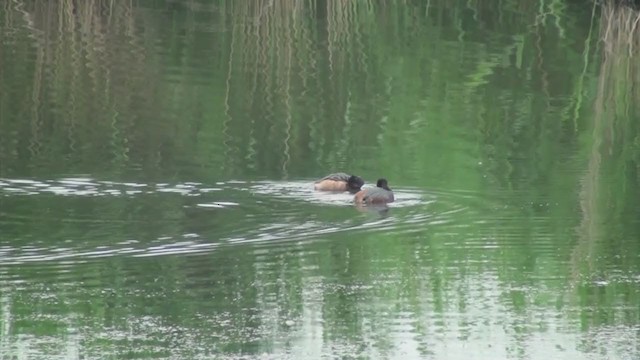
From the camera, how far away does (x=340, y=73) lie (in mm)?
22641

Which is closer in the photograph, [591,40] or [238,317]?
[238,317]

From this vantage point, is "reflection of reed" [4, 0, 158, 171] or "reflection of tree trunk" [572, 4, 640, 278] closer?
"reflection of tree trunk" [572, 4, 640, 278]

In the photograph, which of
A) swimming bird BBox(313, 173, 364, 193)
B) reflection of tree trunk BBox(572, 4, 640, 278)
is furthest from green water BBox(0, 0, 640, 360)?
swimming bird BBox(313, 173, 364, 193)

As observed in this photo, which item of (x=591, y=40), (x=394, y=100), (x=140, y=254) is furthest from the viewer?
(x=591, y=40)

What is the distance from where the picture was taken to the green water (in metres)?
9.70

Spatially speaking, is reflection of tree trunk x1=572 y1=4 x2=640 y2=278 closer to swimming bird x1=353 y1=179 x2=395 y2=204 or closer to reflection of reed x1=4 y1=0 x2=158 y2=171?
swimming bird x1=353 y1=179 x2=395 y2=204

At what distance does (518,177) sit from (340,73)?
7.19 m

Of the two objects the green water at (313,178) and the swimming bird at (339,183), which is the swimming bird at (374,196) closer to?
the green water at (313,178)

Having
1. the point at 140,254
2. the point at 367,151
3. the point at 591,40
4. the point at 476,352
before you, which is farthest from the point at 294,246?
the point at 591,40

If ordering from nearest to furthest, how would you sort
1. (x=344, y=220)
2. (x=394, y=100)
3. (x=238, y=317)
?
(x=238, y=317) → (x=344, y=220) → (x=394, y=100)

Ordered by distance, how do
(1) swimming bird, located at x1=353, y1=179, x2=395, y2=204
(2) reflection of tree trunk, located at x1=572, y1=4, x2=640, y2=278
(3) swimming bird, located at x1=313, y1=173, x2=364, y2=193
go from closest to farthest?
(2) reflection of tree trunk, located at x1=572, y1=4, x2=640, y2=278 < (1) swimming bird, located at x1=353, y1=179, x2=395, y2=204 < (3) swimming bird, located at x1=313, y1=173, x2=364, y2=193

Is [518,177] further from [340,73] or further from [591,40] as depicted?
[591,40]

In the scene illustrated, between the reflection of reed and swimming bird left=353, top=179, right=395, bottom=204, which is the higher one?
the reflection of reed

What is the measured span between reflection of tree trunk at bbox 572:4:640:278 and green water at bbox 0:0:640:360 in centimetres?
5
